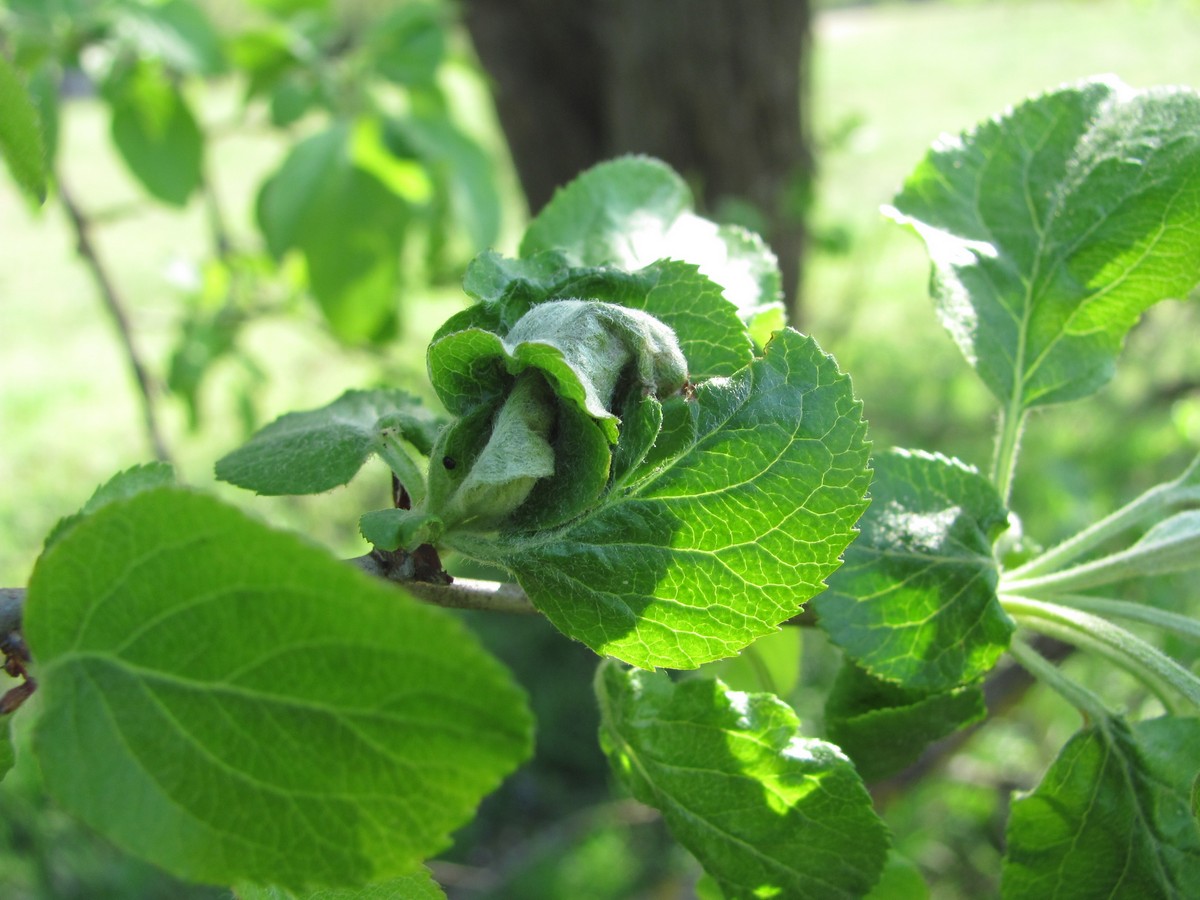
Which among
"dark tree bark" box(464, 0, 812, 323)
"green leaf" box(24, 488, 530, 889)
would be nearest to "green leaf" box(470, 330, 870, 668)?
→ "green leaf" box(24, 488, 530, 889)

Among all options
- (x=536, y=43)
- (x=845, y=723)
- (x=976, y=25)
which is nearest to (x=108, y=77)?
(x=536, y=43)

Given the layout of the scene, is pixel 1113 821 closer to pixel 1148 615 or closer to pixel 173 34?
pixel 1148 615

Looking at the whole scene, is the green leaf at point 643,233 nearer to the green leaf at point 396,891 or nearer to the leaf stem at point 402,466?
the leaf stem at point 402,466

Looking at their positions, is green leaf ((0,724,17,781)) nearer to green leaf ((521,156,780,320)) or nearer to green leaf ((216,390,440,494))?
green leaf ((216,390,440,494))

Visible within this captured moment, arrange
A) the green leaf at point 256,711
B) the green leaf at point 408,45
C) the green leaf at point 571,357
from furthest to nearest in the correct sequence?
the green leaf at point 408,45 → the green leaf at point 571,357 → the green leaf at point 256,711

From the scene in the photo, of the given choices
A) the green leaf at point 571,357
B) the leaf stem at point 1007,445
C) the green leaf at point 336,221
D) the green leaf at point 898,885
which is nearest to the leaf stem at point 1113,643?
the leaf stem at point 1007,445

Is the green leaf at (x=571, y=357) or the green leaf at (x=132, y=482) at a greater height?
the green leaf at (x=571, y=357)

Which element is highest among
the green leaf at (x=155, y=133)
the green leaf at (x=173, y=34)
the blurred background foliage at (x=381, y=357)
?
the green leaf at (x=173, y=34)
